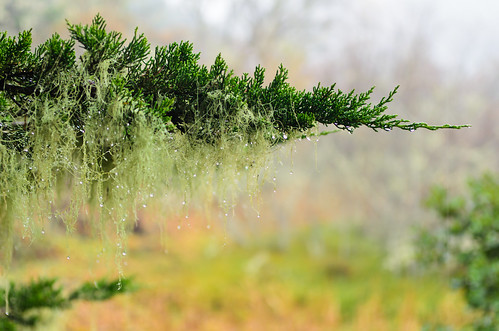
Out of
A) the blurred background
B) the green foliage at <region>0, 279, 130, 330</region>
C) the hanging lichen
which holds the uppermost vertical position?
the blurred background

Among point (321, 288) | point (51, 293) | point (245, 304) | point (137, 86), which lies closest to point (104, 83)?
point (137, 86)

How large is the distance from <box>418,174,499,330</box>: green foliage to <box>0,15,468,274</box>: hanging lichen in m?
2.67

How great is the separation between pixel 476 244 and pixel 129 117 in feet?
11.1

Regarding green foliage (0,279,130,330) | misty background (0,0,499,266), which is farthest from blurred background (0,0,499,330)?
green foliage (0,279,130,330)

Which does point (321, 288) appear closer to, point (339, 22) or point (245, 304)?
point (245, 304)

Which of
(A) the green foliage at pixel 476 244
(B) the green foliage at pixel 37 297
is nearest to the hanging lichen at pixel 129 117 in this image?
(B) the green foliage at pixel 37 297

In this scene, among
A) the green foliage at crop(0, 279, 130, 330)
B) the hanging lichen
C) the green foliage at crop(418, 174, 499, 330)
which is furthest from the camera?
the green foliage at crop(418, 174, 499, 330)

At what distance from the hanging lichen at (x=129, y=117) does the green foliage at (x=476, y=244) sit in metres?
2.67

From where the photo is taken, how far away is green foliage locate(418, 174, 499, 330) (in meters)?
3.00

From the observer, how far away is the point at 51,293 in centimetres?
147

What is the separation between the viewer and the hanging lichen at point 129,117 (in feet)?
2.64

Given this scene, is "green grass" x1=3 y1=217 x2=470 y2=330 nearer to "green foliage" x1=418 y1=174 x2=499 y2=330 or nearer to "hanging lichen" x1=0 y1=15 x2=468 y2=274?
"green foliage" x1=418 y1=174 x2=499 y2=330

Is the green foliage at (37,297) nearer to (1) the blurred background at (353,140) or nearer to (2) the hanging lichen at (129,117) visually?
(2) the hanging lichen at (129,117)

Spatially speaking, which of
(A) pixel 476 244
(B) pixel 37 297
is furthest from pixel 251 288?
(B) pixel 37 297
